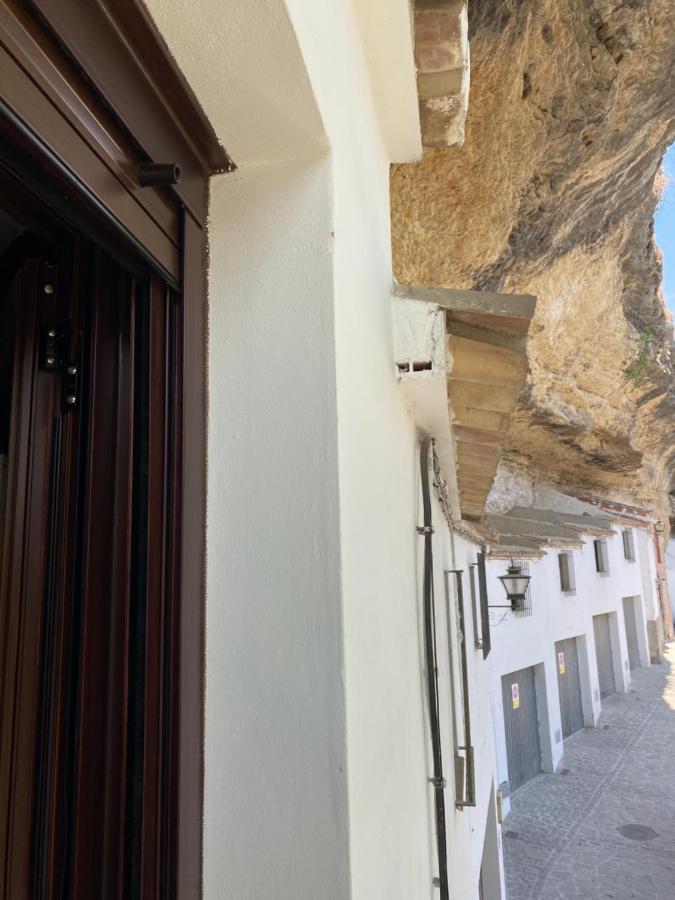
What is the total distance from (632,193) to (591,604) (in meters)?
10.8

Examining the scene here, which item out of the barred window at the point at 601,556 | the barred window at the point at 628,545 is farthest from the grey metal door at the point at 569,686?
the barred window at the point at 628,545

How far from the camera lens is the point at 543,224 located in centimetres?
482

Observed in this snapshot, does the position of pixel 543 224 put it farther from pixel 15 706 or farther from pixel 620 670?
pixel 620 670

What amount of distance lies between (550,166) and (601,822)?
29.4 ft

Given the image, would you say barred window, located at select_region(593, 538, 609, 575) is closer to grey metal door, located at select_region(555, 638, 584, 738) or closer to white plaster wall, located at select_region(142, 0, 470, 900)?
grey metal door, located at select_region(555, 638, 584, 738)

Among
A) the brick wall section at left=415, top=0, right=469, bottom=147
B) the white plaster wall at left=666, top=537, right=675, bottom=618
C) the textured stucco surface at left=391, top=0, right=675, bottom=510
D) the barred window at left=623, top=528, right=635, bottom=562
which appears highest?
the textured stucco surface at left=391, top=0, right=675, bottom=510

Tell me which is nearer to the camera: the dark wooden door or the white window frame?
the dark wooden door

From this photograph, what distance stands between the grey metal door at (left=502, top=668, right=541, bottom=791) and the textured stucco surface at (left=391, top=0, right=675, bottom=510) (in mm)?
5726

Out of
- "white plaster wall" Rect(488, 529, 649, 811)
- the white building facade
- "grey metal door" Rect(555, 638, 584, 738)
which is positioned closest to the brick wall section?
the white building facade

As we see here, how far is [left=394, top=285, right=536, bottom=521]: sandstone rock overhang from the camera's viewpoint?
4.92 feet

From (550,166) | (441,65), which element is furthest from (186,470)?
(550,166)

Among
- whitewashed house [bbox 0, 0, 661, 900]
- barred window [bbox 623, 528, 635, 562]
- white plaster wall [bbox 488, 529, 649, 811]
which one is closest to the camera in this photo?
whitewashed house [bbox 0, 0, 661, 900]

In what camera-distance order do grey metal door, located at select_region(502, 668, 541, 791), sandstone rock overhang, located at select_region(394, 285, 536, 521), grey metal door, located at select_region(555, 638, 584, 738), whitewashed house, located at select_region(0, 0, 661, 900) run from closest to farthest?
whitewashed house, located at select_region(0, 0, 661, 900) → sandstone rock overhang, located at select_region(394, 285, 536, 521) → grey metal door, located at select_region(502, 668, 541, 791) → grey metal door, located at select_region(555, 638, 584, 738)

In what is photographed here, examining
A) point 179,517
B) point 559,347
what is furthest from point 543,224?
point 179,517
